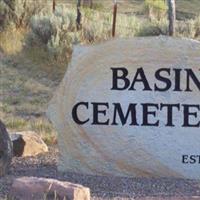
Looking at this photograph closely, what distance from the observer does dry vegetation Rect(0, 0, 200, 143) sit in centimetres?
1430

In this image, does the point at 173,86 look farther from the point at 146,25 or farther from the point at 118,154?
the point at 146,25

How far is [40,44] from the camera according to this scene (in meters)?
18.8

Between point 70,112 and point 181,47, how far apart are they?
125 centimetres

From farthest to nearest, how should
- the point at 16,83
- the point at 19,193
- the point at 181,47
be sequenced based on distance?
1. the point at 16,83
2. the point at 181,47
3. the point at 19,193

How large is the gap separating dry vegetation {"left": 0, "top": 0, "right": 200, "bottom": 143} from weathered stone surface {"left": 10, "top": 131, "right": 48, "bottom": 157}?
2911 mm

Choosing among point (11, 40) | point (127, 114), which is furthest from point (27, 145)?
point (11, 40)

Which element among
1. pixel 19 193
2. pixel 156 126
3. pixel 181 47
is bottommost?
pixel 19 193

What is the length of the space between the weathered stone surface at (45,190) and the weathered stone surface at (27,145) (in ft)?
7.43

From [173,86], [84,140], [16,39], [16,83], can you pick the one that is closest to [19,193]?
[84,140]

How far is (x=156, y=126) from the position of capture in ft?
28.2

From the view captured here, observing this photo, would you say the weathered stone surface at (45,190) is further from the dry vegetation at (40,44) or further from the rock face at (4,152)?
the dry vegetation at (40,44)

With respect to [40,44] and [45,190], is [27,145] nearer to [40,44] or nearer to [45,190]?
[45,190]

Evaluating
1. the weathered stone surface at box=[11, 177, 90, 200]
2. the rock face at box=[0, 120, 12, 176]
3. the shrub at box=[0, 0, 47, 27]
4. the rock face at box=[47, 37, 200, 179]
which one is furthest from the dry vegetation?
the weathered stone surface at box=[11, 177, 90, 200]

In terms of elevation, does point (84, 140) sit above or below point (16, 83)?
below
